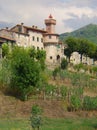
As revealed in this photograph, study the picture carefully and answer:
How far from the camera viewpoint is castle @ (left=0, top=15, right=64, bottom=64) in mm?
98375

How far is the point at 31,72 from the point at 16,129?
996 inches

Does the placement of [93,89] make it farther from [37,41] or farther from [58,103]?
[37,41]

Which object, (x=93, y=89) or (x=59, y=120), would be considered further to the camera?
(x=93, y=89)

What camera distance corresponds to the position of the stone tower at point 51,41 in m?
109

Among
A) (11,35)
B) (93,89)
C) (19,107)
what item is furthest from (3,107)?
(11,35)

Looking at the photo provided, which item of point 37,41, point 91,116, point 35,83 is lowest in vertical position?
point 91,116

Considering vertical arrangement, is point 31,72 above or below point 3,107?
above

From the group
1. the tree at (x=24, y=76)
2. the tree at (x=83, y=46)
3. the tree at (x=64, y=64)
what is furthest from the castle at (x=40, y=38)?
the tree at (x=24, y=76)

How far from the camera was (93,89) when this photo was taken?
261 feet

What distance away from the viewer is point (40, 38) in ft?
354

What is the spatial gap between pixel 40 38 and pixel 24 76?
143ft

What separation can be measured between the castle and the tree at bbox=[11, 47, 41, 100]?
29687mm

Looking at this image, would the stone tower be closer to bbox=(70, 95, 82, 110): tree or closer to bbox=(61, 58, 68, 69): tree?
bbox=(61, 58, 68, 69): tree

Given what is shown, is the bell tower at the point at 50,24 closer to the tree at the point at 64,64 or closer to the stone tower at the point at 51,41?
the stone tower at the point at 51,41
